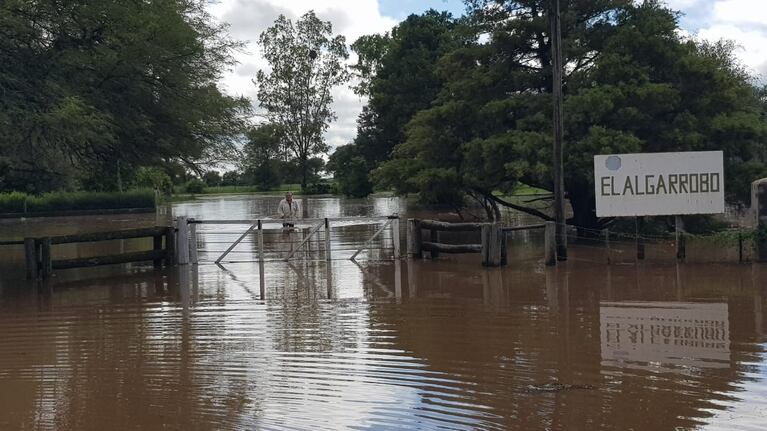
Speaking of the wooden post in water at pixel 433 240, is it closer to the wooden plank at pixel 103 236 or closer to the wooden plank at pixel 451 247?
the wooden plank at pixel 451 247

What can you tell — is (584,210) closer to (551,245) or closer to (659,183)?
(659,183)

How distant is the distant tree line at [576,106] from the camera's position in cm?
2145

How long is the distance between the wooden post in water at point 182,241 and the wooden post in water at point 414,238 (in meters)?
5.23

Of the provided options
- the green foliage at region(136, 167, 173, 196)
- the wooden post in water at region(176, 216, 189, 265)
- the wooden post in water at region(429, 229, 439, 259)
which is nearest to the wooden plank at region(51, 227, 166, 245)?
the wooden post in water at region(176, 216, 189, 265)

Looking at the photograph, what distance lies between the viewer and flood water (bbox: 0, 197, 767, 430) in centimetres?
687

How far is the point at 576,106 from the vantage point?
21.4 metres

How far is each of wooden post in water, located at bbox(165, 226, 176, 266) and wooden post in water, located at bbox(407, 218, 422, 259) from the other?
5538mm

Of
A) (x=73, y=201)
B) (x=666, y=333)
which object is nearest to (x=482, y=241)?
(x=666, y=333)

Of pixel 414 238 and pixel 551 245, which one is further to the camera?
pixel 414 238

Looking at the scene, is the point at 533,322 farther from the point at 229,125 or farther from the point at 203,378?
the point at 229,125

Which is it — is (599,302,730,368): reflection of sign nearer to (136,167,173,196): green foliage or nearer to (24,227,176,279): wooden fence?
(24,227,176,279): wooden fence

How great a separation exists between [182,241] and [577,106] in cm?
1067

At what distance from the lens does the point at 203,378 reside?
820 centimetres

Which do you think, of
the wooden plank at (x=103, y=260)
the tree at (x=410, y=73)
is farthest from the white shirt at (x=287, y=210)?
the tree at (x=410, y=73)
